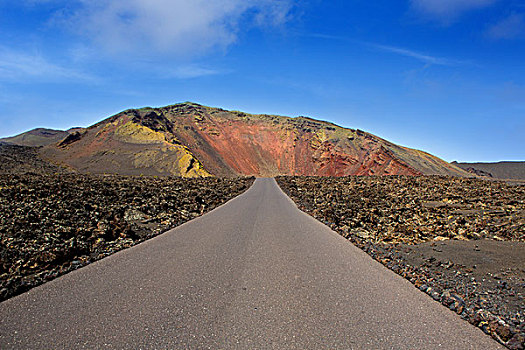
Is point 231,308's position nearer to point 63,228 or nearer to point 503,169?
point 63,228

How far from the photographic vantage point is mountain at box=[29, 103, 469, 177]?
54.2 metres

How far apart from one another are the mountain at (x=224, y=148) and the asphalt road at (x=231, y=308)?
47089 millimetres

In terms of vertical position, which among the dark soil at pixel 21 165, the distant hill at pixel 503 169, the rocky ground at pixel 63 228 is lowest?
the rocky ground at pixel 63 228

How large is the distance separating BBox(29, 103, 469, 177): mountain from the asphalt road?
47.1 metres

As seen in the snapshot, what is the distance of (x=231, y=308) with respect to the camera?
3852 millimetres

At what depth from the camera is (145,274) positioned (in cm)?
512

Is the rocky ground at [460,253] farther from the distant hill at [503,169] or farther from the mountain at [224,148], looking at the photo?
the distant hill at [503,169]

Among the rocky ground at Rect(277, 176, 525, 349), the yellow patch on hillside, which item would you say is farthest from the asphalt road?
the yellow patch on hillside

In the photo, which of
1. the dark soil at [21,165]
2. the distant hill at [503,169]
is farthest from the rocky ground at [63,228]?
the distant hill at [503,169]

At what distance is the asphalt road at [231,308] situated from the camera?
3.13 meters

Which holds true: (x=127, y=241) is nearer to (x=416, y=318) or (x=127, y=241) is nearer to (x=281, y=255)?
(x=281, y=255)

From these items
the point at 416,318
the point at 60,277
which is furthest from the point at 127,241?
the point at 416,318

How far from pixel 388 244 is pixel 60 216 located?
1026 cm

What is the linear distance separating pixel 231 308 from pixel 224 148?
85.1 m
